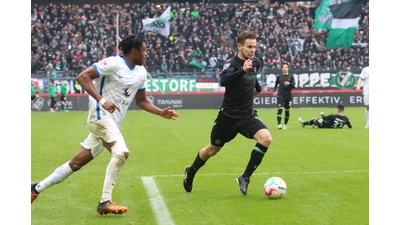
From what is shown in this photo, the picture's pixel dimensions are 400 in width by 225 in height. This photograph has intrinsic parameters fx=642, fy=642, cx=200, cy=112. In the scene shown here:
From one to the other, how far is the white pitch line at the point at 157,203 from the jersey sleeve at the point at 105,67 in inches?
65.4

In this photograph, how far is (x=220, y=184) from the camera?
940cm

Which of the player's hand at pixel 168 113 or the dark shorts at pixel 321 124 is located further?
the dark shorts at pixel 321 124

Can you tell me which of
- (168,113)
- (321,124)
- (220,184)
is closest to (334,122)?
(321,124)

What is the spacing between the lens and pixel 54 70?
40000 millimetres

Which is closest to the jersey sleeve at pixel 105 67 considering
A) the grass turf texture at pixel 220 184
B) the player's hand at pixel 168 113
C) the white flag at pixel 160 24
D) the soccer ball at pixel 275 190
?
→ the player's hand at pixel 168 113

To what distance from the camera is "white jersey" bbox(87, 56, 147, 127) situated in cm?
727

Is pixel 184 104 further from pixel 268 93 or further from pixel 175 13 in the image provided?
pixel 175 13

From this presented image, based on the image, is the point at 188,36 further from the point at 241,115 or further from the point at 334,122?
the point at 241,115

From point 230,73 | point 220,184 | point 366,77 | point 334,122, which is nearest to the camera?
point 230,73

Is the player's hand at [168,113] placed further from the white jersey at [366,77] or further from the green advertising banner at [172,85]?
the green advertising banner at [172,85]

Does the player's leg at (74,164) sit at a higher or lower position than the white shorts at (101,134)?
lower

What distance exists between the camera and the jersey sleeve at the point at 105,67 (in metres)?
7.24

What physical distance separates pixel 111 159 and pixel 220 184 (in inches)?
102
